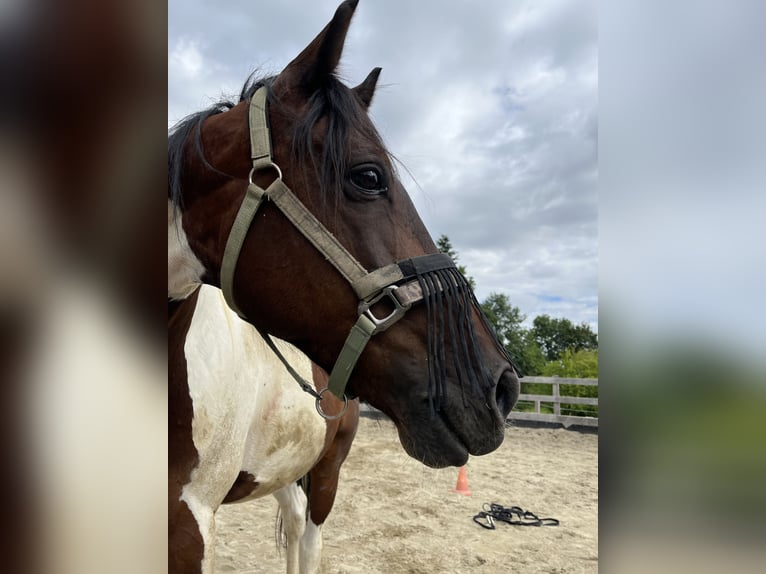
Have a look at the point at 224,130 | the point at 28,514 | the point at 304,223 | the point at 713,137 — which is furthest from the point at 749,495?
the point at 224,130

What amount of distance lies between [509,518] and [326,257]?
4.57 metres

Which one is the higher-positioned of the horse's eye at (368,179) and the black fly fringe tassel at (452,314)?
the horse's eye at (368,179)

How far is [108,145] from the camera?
17.6 inches

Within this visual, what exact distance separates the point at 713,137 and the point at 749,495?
0.32m

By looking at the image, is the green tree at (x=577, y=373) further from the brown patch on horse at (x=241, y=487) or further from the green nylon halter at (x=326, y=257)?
the green nylon halter at (x=326, y=257)

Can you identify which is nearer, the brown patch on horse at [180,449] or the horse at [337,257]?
the horse at [337,257]

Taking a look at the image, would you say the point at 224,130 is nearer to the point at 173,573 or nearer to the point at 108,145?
the point at 108,145

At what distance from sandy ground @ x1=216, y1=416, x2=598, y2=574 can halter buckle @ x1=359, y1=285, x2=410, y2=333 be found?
175 centimetres

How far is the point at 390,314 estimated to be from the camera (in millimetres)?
1158

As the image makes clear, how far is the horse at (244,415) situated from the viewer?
1.60 meters

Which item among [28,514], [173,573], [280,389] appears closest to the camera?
[28,514]

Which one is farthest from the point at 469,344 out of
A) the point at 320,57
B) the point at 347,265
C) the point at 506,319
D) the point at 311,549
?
the point at 506,319

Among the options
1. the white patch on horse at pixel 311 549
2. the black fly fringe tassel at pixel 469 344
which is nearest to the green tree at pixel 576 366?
the white patch on horse at pixel 311 549

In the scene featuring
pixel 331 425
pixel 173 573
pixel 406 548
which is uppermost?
pixel 331 425
